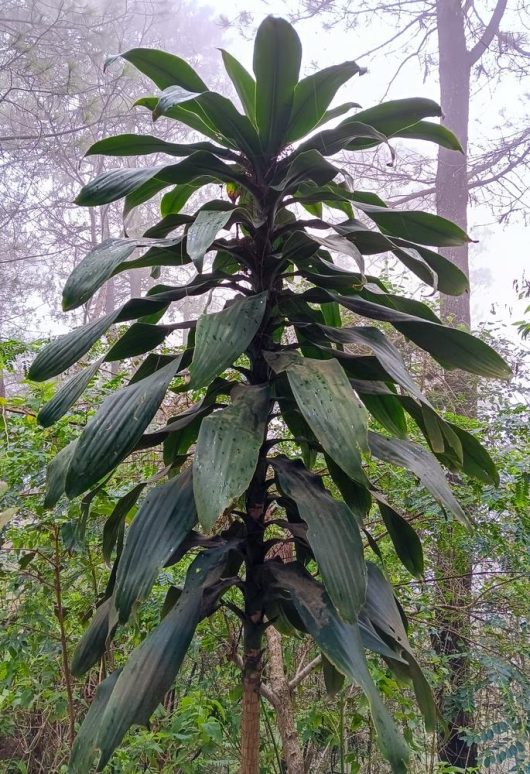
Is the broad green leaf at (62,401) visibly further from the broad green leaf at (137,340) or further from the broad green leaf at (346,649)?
the broad green leaf at (346,649)

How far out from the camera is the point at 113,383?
1.40m

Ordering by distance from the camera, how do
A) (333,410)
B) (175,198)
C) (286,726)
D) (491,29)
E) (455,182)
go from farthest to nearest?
1. (491,29)
2. (455,182)
3. (286,726)
4. (175,198)
5. (333,410)

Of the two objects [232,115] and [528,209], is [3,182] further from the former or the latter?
[232,115]

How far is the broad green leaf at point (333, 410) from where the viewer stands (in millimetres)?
521

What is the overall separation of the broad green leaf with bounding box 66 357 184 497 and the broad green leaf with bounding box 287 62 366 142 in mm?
441

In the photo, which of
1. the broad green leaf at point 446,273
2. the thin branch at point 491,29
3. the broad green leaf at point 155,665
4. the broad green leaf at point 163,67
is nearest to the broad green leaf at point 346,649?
the broad green leaf at point 155,665

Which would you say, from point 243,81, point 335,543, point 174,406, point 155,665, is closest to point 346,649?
point 335,543

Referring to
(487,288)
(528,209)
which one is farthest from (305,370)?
(487,288)

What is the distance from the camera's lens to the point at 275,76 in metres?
0.74

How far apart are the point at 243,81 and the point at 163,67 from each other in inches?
4.7

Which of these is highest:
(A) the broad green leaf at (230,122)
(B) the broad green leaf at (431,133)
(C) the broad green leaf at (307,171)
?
(B) the broad green leaf at (431,133)

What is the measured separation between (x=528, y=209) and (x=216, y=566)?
360 cm

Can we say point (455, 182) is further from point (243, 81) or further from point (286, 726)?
point (286, 726)

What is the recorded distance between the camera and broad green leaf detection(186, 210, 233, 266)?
61cm
